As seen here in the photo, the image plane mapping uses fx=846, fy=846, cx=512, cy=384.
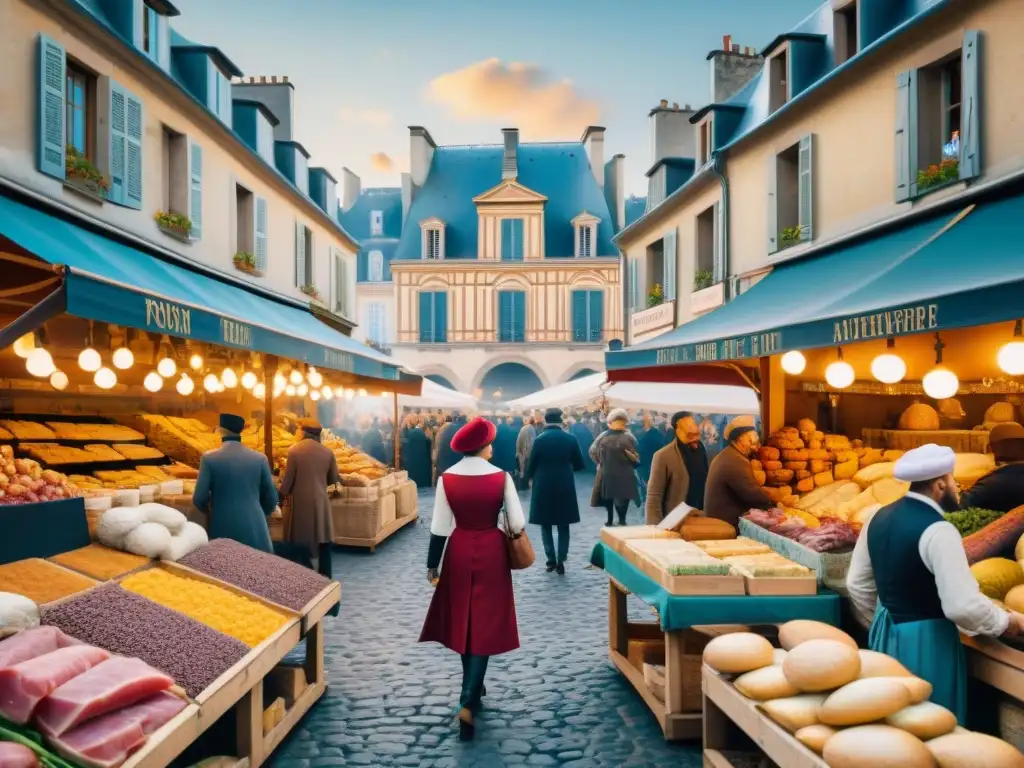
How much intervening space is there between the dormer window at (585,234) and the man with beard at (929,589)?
100 ft

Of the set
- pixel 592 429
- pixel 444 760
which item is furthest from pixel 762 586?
pixel 592 429

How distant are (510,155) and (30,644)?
1361 inches

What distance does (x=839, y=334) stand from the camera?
5.52 m

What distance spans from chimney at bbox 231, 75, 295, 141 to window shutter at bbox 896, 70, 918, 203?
12.6 meters

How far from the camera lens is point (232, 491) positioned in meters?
6.82

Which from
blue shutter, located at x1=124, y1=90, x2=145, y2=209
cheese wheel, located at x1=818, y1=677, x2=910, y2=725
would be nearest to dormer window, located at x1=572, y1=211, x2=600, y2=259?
blue shutter, located at x1=124, y1=90, x2=145, y2=209

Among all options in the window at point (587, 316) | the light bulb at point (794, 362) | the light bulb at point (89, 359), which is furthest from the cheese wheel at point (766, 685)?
the window at point (587, 316)

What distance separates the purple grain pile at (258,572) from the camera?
5.11m

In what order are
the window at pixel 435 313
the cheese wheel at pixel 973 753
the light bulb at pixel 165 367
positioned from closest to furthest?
the cheese wheel at pixel 973 753 → the light bulb at pixel 165 367 → the window at pixel 435 313

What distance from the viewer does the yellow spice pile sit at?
4.43 meters

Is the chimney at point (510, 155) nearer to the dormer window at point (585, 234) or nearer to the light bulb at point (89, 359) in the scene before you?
the dormer window at point (585, 234)

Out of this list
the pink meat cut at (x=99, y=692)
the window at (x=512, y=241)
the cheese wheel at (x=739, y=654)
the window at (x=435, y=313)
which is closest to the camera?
the pink meat cut at (x=99, y=692)

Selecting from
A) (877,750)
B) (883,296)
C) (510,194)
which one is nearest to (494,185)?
(510,194)

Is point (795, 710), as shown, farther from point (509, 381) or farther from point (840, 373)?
point (509, 381)
